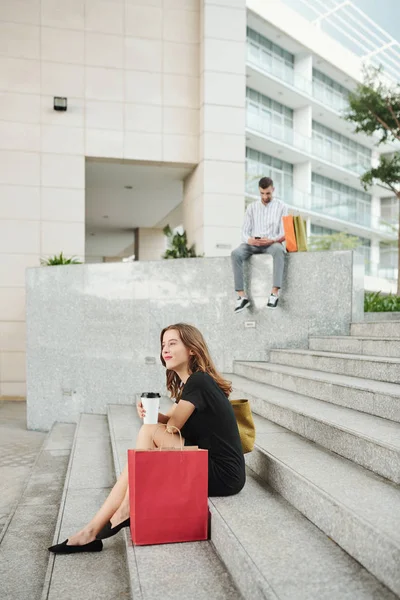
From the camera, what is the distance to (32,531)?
3.82m

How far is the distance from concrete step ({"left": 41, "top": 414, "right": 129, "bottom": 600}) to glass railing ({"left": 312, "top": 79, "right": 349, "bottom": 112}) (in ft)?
Result: 98.9

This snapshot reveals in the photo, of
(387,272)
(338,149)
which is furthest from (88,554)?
(387,272)

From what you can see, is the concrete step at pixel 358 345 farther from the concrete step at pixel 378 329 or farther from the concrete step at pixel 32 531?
the concrete step at pixel 32 531

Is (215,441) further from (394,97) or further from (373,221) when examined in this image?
(373,221)

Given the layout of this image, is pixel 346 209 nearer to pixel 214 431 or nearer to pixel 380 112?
pixel 380 112

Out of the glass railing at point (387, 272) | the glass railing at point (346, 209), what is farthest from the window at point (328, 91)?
the glass railing at point (387, 272)

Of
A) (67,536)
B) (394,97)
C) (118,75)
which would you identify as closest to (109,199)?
(118,75)

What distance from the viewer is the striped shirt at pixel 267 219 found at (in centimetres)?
727

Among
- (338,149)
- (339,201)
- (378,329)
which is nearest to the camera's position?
(378,329)

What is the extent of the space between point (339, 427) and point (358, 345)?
246 cm

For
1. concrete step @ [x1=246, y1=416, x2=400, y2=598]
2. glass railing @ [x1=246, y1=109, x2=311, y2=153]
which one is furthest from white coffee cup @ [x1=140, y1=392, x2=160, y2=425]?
glass railing @ [x1=246, y1=109, x2=311, y2=153]

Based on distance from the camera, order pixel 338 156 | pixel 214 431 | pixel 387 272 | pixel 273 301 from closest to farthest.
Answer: pixel 214 431 < pixel 273 301 < pixel 338 156 < pixel 387 272

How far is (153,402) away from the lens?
9.64 ft

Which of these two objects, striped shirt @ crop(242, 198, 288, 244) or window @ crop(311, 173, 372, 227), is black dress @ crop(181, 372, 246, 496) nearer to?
striped shirt @ crop(242, 198, 288, 244)
